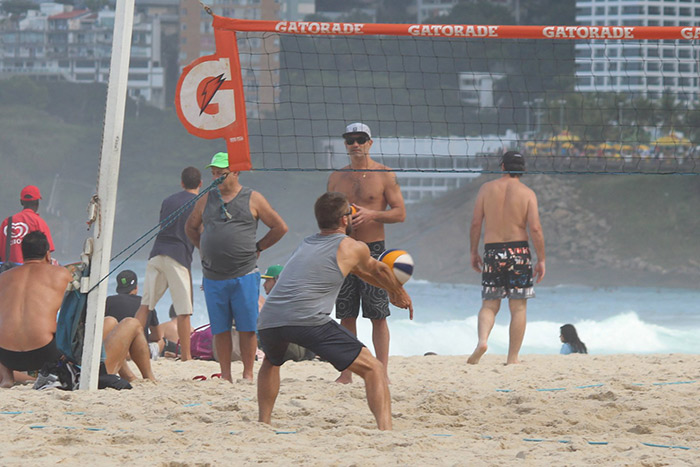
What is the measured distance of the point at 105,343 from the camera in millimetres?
5301

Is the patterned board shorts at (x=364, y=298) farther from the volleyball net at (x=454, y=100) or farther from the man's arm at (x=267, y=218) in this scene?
the volleyball net at (x=454, y=100)

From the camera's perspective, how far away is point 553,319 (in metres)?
36.9

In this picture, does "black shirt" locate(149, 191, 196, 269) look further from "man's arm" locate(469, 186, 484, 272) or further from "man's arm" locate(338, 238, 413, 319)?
"man's arm" locate(338, 238, 413, 319)

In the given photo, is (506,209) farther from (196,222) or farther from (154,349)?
(154,349)

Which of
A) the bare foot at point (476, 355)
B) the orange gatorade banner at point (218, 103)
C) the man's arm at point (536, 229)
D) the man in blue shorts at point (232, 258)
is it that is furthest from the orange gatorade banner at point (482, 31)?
the bare foot at point (476, 355)

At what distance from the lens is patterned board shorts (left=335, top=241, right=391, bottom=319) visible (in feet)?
17.5

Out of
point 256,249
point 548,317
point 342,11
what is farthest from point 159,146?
point 256,249

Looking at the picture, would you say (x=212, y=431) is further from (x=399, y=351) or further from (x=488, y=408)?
(x=399, y=351)

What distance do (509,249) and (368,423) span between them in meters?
2.65

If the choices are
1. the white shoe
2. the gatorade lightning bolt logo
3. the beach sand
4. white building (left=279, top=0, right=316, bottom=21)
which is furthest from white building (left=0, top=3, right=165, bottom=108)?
the beach sand

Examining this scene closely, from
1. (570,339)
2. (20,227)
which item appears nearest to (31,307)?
(20,227)

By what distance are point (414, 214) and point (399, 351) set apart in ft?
128

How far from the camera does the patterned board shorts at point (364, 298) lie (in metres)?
5.33

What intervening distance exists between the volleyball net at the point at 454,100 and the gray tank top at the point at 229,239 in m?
0.55
